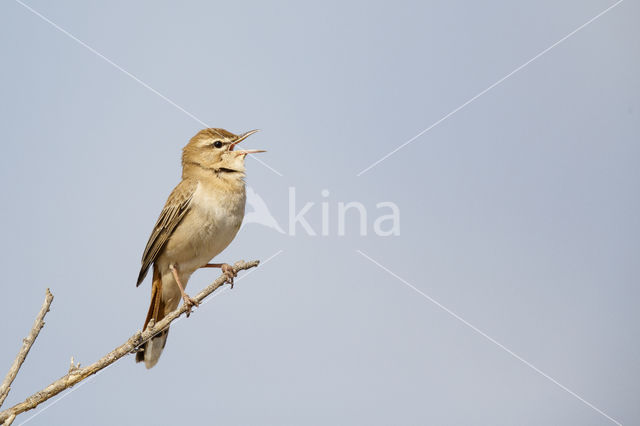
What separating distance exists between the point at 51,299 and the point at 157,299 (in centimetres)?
265

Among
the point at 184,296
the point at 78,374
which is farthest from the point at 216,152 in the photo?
the point at 78,374

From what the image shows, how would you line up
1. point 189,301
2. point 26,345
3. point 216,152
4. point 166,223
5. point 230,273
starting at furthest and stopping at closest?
1. point 216,152
2. point 166,223
3. point 189,301
4. point 230,273
5. point 26,345

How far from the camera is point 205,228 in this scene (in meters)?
6.86

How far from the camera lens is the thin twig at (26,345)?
13.0 ft

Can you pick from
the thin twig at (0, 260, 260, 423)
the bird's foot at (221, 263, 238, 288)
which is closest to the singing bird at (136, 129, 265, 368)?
the bird's foot at (221, 263, 238, 288)

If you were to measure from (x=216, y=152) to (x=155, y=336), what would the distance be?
2.07 meters

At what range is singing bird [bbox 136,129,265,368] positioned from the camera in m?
6.86

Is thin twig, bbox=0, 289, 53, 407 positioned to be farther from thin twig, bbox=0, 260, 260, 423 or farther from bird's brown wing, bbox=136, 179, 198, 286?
bird's brown wing, bbox=136, 179, 198, 286

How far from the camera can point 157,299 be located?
22.8 ft

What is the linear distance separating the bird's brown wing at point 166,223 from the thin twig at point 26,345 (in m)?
2.68

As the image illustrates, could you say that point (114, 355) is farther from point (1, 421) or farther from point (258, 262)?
point (258, 262)

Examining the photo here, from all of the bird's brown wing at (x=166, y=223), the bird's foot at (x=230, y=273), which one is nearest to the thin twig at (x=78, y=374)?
the bird's foot at (x=230, y=273)

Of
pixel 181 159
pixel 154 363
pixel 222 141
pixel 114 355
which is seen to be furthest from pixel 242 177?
pixel 114 355

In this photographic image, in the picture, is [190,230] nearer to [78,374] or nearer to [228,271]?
[228,271]
